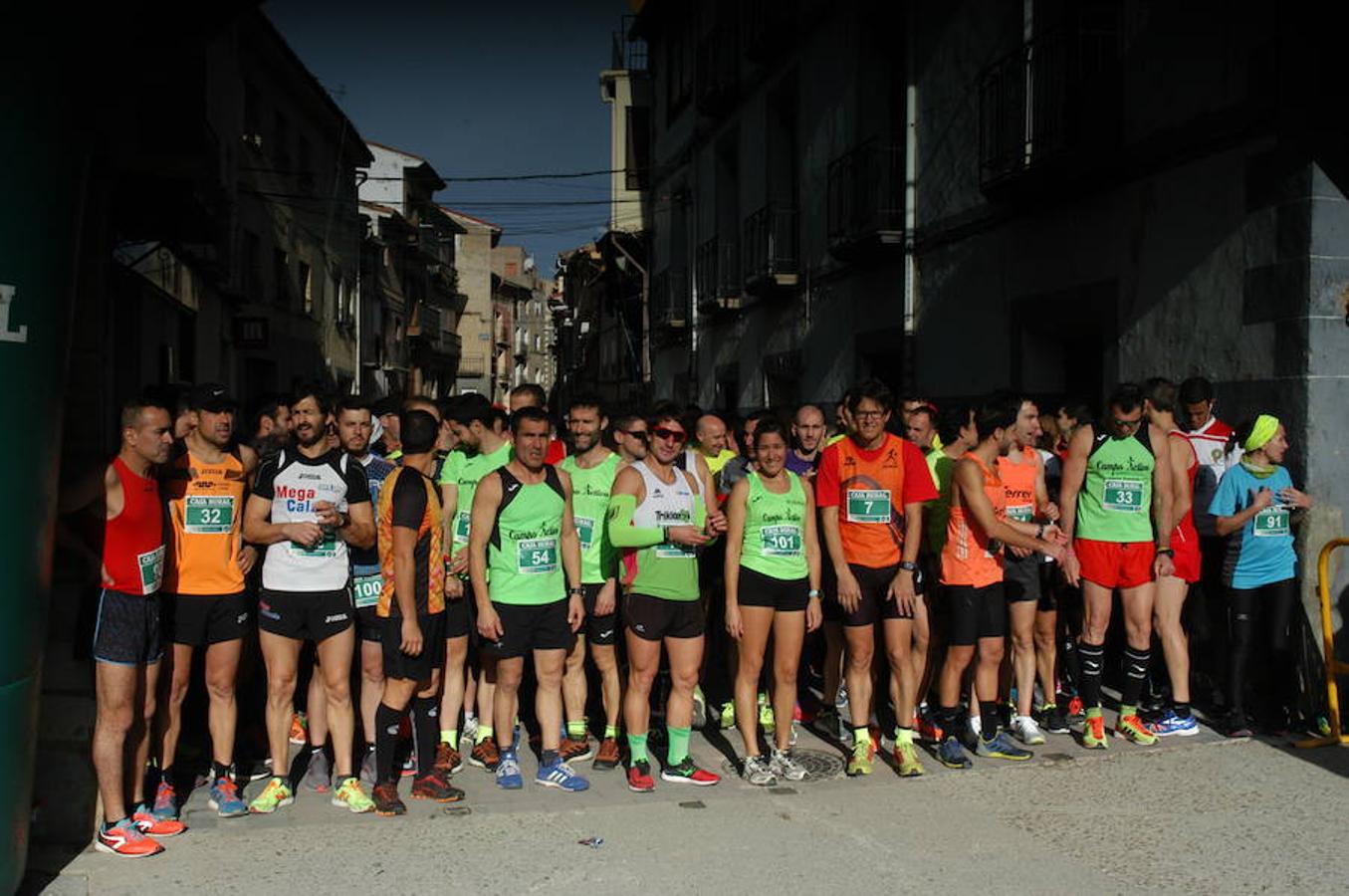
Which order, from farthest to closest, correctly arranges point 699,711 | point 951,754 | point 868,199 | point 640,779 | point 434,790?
point 868,199
point 699,711
point 951,754
point 640,779
point 434,790

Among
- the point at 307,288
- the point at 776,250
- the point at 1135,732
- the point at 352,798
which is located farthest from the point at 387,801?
the point at 307,288

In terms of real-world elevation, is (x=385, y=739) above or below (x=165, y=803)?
above

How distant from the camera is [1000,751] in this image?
6.19 metres

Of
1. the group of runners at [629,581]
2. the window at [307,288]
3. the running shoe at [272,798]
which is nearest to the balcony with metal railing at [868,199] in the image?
the group of runners at [629,581]

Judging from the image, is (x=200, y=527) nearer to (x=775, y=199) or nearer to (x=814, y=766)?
(x=814, y=766)

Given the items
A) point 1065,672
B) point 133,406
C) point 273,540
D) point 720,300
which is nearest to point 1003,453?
point 1065,672

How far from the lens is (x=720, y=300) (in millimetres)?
19062

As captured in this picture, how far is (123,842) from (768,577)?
3.16 metres

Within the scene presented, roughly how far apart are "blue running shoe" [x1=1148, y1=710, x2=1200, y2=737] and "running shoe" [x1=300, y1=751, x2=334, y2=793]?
182 inches

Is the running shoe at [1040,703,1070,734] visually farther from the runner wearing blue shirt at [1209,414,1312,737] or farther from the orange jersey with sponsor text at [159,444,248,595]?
the orange jersey with sponsor text at [159,444,248,595]

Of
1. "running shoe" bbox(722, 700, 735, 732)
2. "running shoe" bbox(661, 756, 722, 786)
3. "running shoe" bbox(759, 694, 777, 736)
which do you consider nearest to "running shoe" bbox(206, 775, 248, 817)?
"running shoe" bbox(661, 756, 722, 786)

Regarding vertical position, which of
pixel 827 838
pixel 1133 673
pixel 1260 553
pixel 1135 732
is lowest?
pixel 827 838

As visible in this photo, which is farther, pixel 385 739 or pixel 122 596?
pixel 385 739

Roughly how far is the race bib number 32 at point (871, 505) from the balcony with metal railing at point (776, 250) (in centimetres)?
1027
